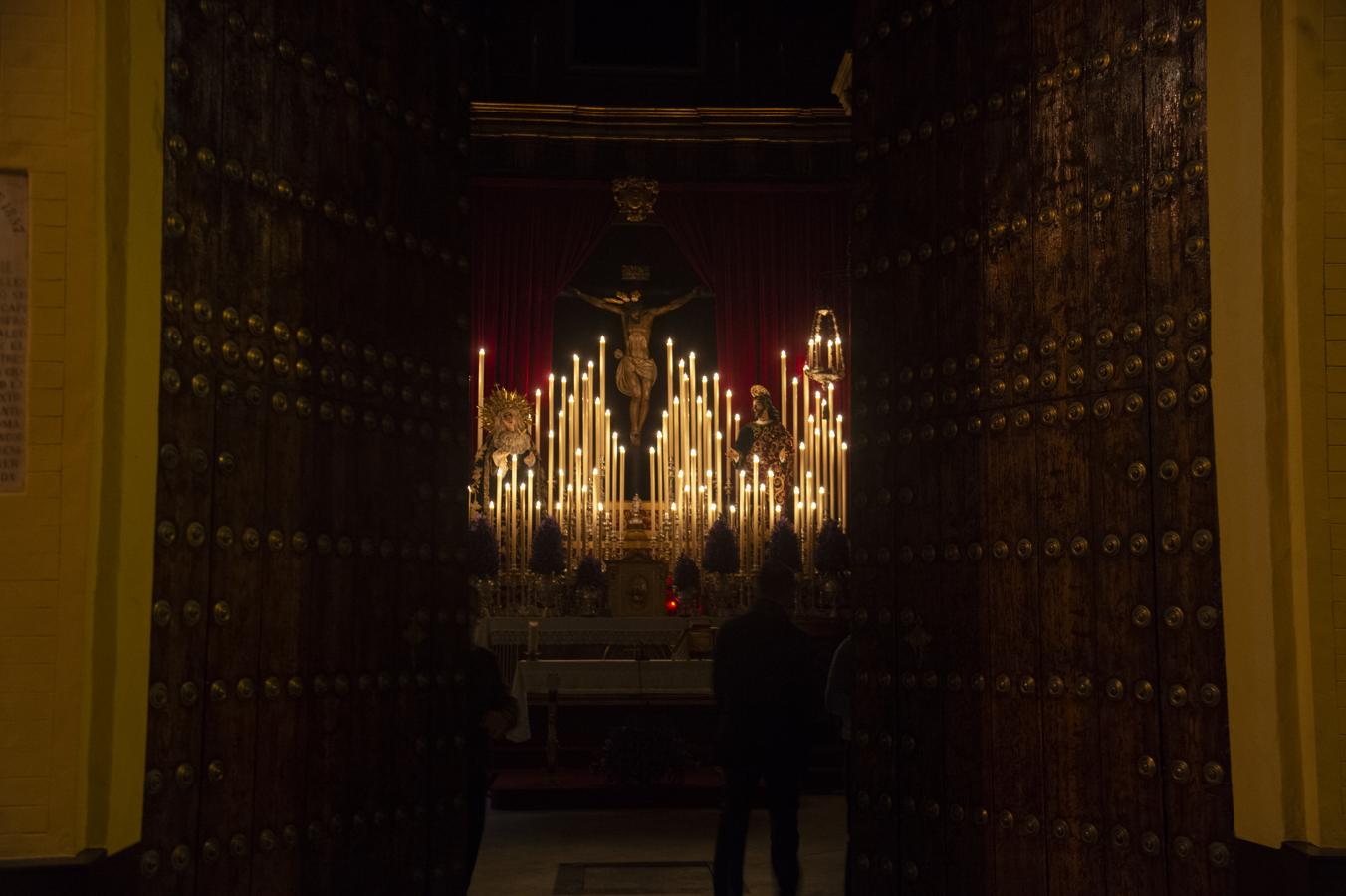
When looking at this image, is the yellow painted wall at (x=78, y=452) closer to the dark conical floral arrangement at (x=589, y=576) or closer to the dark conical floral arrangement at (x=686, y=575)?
the dark conical floral arrangement at (x=589, y=576)

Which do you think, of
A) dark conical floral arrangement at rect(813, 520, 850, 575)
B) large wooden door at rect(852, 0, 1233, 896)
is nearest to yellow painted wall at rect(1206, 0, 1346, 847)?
large wooden door at rect(852, 0, 1233, 896)

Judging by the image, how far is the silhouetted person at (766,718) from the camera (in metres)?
5.11

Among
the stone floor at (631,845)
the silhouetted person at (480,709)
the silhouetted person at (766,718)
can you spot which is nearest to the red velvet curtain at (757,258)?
the stone floor at (631,845)

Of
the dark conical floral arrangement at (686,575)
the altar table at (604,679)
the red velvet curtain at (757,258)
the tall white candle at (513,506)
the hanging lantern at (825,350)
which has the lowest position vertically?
the altar table at (604,679)

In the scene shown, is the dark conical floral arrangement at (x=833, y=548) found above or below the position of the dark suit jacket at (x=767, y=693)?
above

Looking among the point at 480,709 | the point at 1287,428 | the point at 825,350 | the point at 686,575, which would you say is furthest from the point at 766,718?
the point at 825,350

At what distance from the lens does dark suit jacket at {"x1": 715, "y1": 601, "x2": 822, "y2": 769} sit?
5.11 metres

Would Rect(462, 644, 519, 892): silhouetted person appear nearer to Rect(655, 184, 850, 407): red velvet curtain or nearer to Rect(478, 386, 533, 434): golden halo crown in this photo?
Rect(478, 386, 533, 434): golden halo crown

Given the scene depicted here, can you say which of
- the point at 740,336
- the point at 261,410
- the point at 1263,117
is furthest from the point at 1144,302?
the point at 740,336

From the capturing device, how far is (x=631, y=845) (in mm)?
7531

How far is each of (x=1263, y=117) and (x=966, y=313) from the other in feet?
3.66

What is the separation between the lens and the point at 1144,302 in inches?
156

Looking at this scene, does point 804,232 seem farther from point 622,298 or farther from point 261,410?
point 261,410

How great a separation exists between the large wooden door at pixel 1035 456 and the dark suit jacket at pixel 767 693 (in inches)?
19.8
